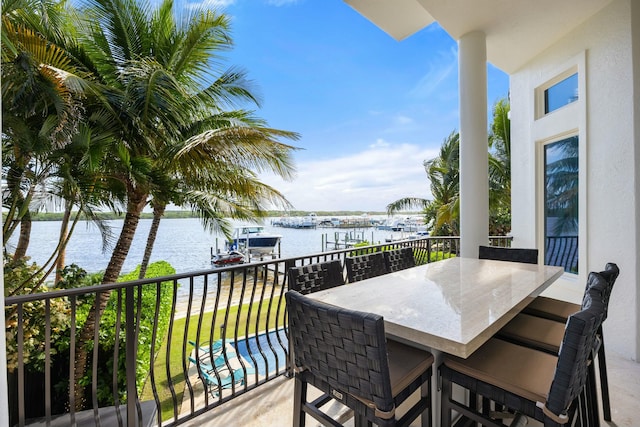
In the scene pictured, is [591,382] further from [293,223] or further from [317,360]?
[293,223]

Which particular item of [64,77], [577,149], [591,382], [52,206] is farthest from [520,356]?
[52,206]

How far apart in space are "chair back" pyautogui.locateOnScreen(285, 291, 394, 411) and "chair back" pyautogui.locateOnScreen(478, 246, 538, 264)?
2340mm

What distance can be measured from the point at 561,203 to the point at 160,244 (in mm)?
21907

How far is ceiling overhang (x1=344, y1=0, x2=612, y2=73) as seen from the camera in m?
3.10

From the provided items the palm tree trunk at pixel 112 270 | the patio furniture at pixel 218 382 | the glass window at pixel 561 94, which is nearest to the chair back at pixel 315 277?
the patio furniture at pixel 218 382

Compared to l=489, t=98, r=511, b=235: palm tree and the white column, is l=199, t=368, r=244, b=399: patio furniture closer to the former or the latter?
the white column

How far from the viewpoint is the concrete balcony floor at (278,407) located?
1964mm

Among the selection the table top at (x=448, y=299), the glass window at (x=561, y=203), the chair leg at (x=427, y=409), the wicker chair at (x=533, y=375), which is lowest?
the chair leg at (x=427, y=409)

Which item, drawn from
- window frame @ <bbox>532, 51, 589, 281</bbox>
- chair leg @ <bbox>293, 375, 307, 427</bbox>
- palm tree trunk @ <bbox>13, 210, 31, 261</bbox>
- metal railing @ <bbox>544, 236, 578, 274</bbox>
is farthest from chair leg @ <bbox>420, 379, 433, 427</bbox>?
palm tree trunk @ <bbox>13, 210, 31, 261</bbox>

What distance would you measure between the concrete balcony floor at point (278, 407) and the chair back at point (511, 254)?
3.54ft

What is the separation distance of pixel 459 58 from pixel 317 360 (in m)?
3.84

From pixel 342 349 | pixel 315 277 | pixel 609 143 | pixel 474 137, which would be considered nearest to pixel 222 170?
pixel 315 277

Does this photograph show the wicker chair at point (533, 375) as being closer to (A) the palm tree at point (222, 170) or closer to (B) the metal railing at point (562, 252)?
(B) the metal railing at point (562, 252)

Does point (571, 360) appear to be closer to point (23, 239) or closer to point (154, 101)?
point (154, 101)
